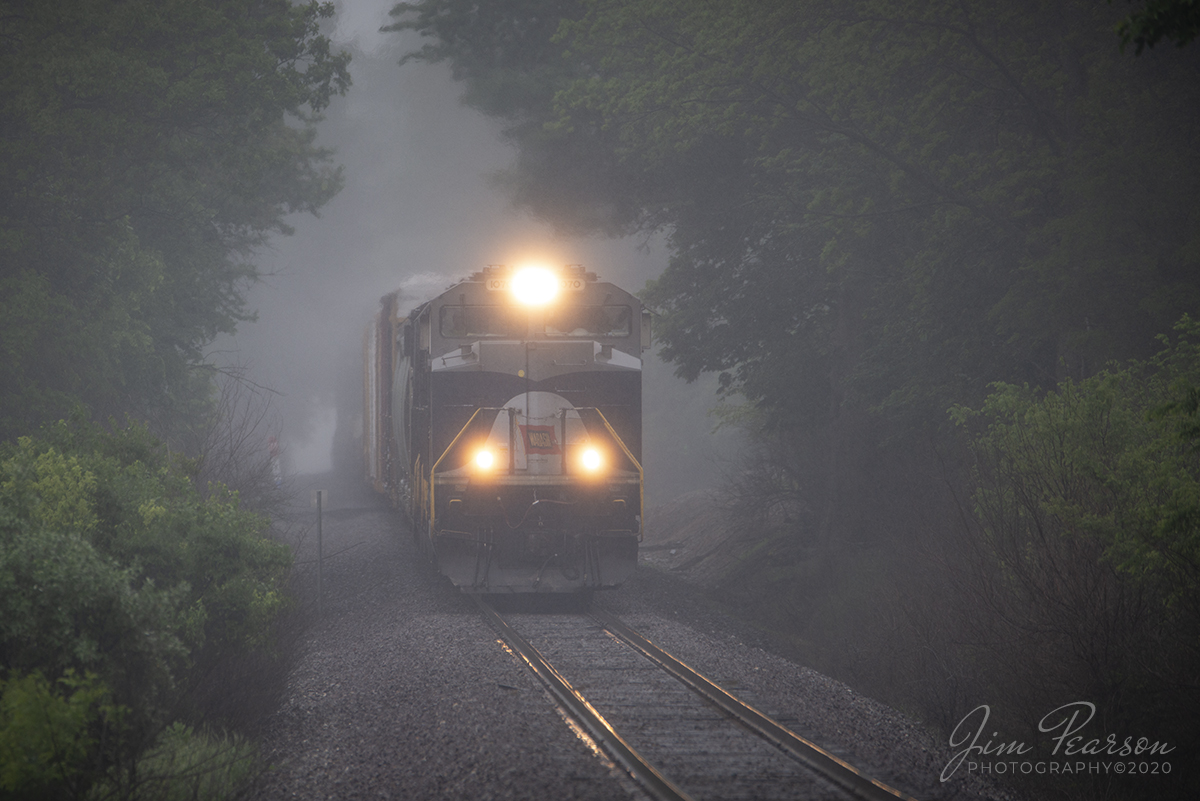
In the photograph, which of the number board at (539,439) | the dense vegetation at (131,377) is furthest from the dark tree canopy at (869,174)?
the number board at (539,439)

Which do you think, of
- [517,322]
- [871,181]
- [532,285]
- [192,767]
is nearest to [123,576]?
[192,767]

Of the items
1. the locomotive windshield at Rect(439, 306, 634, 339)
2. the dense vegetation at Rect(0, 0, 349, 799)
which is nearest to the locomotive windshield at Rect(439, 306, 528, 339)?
the locomotive windshield at Rect(439, 306, 634, 339)

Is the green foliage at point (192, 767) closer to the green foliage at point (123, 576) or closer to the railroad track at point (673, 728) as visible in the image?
the green foliage at point (123, 576)

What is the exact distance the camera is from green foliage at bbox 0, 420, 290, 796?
6.33 meters

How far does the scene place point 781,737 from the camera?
768 centimetres

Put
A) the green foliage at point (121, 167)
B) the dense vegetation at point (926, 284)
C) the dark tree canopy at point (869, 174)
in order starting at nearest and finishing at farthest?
the dense vegetation at point (926, 284), the dark tree canopy at point (869, 174), the green foliage at point (121, 167)

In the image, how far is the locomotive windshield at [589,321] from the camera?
1350 cm

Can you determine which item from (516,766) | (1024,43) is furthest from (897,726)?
(1024,43)

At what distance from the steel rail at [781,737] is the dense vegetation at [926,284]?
2304mm

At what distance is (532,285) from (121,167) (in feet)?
→ 36.0

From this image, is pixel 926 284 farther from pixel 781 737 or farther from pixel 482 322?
pixel 781 737

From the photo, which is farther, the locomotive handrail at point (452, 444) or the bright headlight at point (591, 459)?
the bright headlight at point (591, 459)

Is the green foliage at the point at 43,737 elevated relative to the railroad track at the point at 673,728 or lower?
elevated
